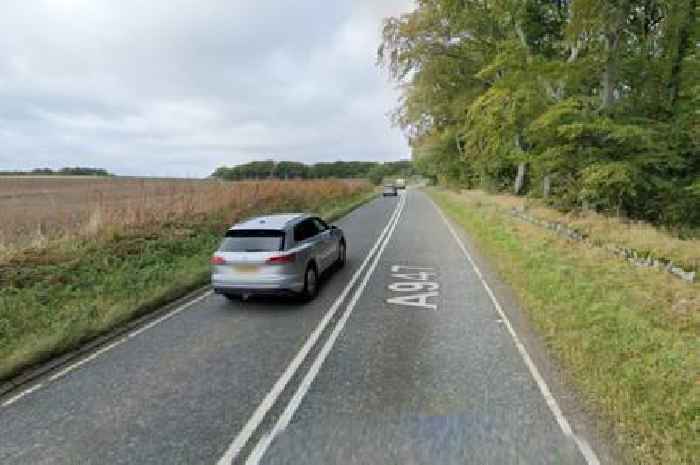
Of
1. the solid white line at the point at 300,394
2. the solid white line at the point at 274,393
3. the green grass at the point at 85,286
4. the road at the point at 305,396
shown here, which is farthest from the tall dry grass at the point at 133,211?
the solid white line at the point at 300,394

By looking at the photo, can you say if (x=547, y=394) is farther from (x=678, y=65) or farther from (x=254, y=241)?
(x=678, y=65)

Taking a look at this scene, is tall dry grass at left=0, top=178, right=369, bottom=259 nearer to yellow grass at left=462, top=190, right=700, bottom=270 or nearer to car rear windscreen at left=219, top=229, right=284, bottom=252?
car rear windscreen at left=219, top=229, right=284, bottom=252

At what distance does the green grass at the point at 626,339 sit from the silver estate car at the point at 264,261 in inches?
Answer: 160

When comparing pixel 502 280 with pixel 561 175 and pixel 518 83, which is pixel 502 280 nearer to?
pixel 518 83

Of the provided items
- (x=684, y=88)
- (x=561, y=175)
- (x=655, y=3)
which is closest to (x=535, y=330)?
(x=561, y=175)

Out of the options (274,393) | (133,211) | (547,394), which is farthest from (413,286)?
(133,211)

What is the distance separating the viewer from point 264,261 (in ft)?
22.5

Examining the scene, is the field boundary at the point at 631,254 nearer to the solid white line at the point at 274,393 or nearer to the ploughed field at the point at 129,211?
the solid white line at the point at 274,393

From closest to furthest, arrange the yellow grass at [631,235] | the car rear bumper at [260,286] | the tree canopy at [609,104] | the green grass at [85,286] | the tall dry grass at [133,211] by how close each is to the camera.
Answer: the green grass at [85,286] → the car rear bumper at [260,286] → the yellow grass at [631,235] → the tall dry grass at [133,211] → the tree canopy at [609,104]

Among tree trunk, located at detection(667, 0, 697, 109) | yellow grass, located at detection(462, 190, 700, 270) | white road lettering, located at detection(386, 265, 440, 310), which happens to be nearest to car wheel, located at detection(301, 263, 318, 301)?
white road lettering, located at detection(386, 265, 440, 310)

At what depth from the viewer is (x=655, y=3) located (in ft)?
47.6

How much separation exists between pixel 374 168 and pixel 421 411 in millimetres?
141684

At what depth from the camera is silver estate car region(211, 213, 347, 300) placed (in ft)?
22.6

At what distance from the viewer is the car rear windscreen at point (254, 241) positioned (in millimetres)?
7035
